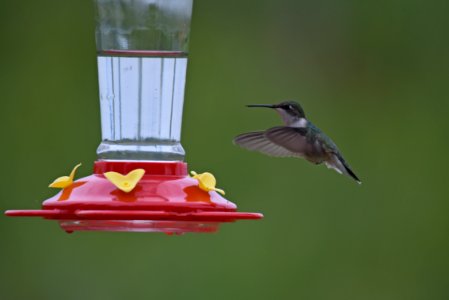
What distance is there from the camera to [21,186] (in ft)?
22.0

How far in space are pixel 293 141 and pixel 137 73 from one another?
128 centimetres

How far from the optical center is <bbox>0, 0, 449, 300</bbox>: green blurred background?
665 centimetres

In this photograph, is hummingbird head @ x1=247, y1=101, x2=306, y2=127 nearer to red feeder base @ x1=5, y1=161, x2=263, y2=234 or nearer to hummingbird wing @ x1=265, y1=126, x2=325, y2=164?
hummingbird wing @ x1=265, y1=126, x2=325, y2=164

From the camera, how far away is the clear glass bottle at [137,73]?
373 cm

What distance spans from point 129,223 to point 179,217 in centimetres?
22

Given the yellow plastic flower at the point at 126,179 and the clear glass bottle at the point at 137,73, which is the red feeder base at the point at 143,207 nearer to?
the yellow plastic flower at the point at 126,179

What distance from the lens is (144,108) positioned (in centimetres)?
381

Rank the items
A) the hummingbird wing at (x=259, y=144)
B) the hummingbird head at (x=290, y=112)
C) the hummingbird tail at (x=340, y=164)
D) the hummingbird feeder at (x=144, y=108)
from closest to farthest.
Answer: the hummingbird feeder at (x=144, y=108), the hummingbird wing at (x=259, y=144), the hummingbird head at (x=290, y=112), the hummingbird tail at (x=340, y=164)

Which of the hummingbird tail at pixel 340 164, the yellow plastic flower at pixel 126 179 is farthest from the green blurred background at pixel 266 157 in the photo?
the yellow plastic flower at pixel 126 179

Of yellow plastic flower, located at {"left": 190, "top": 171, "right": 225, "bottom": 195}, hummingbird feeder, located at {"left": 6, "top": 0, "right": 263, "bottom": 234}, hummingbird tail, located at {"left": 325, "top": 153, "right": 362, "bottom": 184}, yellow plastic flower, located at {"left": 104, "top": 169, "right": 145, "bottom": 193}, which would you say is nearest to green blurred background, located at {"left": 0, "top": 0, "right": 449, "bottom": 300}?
hummingbird tail, located at {"left": 325, "top": 153, "right": 362, "bottom": 184}

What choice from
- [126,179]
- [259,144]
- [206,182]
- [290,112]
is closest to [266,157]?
[290,112]

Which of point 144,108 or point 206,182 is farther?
point 144,108

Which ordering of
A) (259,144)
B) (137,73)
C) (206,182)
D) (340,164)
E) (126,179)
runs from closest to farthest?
(126,179) → (206,182) → (137,73) → (259,144) → (340,164)

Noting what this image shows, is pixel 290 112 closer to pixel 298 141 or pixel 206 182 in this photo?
pixel 298 141
